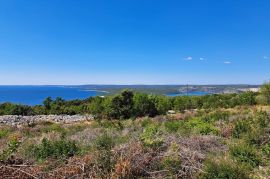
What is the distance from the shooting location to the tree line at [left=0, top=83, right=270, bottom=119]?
28906 mm

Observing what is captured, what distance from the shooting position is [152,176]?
586 cm

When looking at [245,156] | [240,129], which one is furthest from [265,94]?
[245,156]

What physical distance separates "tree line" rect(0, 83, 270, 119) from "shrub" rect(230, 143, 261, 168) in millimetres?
18992

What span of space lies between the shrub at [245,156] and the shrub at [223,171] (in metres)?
1.08

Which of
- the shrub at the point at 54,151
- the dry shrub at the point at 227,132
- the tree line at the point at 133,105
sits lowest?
the tree line at the point at 133,105

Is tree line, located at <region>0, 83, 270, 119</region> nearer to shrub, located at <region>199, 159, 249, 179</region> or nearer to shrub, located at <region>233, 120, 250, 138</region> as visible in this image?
shrub, located at <region>233, 120, 250, 138</region>

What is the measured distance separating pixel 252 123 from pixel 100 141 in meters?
6.08

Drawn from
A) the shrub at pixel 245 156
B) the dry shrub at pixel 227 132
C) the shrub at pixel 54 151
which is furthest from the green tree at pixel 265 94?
the shrub at pixel 54 151

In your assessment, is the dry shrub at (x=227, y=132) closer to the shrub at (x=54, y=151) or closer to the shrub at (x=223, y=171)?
the shrub at (x=223, y=171)

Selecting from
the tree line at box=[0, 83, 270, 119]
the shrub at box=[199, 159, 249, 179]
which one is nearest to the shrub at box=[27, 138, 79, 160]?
the shrub at box=[199, 159, 249, 179]

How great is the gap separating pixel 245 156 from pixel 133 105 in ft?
74.1

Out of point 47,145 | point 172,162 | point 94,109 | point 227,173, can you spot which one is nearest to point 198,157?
point 172,162

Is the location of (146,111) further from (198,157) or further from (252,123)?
(198,157)

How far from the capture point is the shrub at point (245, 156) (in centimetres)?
661
